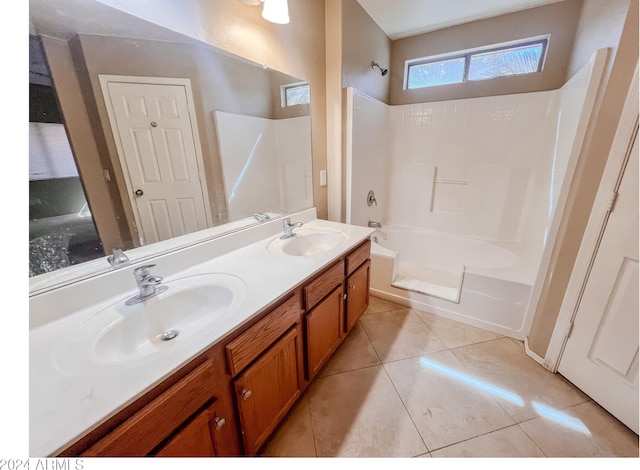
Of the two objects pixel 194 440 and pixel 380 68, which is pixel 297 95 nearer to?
pixel 380 68

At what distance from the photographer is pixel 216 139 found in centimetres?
121

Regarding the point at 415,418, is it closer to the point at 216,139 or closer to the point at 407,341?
the point at 407,341

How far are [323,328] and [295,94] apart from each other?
1.46m

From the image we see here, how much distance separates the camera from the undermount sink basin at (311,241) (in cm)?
147

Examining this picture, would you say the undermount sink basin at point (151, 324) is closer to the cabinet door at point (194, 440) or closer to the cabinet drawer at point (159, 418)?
the cabinet drawer at point (159, 418)

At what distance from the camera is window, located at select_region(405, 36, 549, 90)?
6.61 feet

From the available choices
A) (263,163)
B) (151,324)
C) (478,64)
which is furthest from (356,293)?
(478,64)

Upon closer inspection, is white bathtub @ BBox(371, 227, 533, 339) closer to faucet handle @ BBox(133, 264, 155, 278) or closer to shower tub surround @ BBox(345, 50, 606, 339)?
shower tub surround @ BBox(345, 50, 606, 339)

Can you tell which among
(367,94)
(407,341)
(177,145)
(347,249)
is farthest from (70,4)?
(407,341)

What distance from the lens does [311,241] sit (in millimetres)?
1615

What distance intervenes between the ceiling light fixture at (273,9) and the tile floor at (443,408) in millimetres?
1939

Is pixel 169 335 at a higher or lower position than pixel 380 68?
lower

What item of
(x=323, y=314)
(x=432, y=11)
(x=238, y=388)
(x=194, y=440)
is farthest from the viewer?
(x=432, y=11)

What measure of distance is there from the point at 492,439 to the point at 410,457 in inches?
16.1
